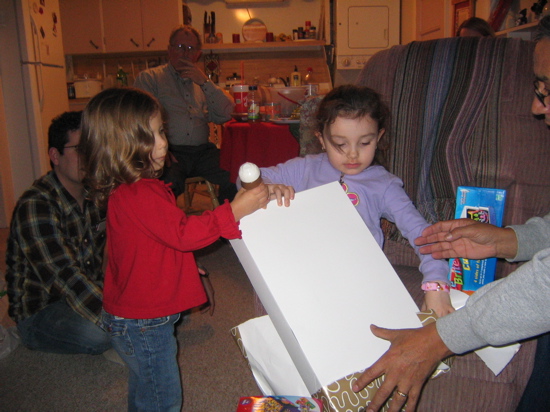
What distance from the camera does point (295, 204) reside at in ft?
2.82

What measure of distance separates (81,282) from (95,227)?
0.22 meters

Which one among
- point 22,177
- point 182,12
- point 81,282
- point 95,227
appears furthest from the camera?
point 182,12

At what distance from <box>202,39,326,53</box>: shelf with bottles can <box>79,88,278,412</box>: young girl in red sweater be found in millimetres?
3917

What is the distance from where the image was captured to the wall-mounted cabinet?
15.0 feet

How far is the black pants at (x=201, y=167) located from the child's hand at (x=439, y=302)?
1786 mm

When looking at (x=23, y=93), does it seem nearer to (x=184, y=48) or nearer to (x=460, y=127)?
(x=184, y=48)

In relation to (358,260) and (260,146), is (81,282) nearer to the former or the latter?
(358,260)

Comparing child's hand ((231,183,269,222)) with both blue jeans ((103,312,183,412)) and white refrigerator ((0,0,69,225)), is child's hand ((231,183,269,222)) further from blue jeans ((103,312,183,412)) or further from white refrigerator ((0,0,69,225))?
white refrigerator ((0,0,69,225))

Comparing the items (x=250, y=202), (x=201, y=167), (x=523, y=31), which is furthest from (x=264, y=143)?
(x=523, y=31)

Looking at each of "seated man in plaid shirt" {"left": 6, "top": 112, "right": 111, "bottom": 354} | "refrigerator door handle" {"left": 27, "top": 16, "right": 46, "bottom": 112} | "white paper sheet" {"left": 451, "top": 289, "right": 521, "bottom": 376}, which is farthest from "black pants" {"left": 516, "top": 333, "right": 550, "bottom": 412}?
"refrigerator door handle" {"left": 27, "top": 16, "right": 46, "bottom": 112}

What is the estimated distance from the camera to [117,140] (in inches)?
36.2

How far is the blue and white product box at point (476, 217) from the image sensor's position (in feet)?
3.58

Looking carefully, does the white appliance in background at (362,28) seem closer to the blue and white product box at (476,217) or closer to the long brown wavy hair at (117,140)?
the blue and white product box at (476,217)

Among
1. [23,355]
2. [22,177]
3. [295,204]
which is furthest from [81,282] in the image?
[22,177]
